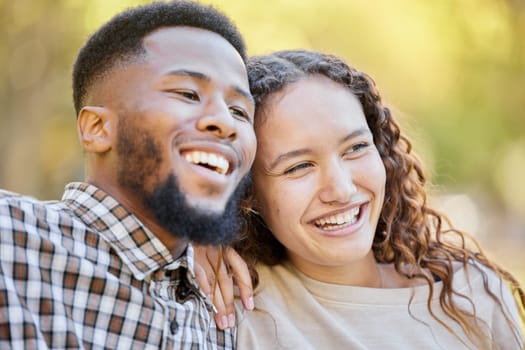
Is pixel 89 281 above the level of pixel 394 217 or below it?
below

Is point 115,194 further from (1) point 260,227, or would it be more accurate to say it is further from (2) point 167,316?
(1) point 260,227

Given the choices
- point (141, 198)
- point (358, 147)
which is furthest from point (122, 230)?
point (358, 147)

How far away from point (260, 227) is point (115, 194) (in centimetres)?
93

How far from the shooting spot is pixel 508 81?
14.6 m

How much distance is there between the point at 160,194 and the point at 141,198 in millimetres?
93

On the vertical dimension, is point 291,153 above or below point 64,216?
above

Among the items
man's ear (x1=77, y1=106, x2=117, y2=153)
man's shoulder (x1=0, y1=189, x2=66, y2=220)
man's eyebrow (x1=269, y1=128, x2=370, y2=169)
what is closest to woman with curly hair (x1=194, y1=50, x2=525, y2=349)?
man's eyebrow (x1=269, y1=128, x2=370, y2=169)

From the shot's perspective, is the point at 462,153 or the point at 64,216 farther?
the point at 462,153

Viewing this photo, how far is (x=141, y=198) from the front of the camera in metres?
2.44

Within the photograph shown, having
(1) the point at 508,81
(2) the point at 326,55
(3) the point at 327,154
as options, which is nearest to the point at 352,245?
(3) the point at 327,154

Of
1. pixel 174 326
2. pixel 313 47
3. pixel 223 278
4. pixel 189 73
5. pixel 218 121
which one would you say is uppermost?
pixel 313 47

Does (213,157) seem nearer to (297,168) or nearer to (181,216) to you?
(181,216)

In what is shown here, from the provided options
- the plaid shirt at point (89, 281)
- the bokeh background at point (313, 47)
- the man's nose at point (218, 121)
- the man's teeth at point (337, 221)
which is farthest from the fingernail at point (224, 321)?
the bokeh background at point (313, 47)

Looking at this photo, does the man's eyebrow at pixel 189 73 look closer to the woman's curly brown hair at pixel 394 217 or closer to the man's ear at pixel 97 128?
the man's ear at pixel 97 128
